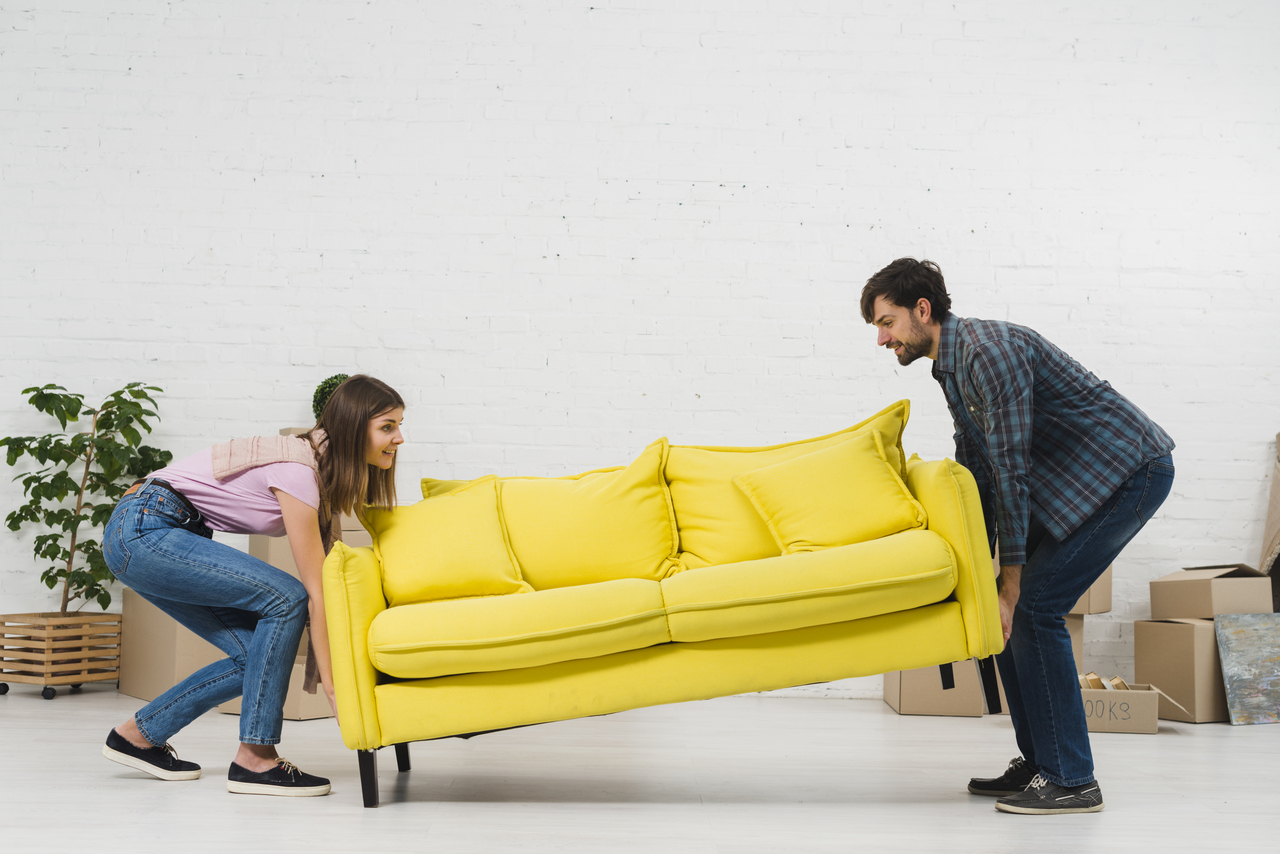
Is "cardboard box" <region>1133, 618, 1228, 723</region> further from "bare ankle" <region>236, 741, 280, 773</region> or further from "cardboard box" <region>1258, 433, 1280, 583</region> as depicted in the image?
"bare ankle" <region>236, 741, 280, 773</region>

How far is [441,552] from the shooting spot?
218cm

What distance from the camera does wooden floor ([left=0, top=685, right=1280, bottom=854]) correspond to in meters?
1.76

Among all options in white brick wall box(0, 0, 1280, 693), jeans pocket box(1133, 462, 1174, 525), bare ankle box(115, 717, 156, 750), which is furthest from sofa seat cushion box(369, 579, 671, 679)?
white brick wall box(0, 0, 1280, 693)

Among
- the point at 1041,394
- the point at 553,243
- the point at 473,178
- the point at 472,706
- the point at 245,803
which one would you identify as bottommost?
the point at 245,803

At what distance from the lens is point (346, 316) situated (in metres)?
3.81

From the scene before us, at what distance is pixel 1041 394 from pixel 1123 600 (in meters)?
2.22

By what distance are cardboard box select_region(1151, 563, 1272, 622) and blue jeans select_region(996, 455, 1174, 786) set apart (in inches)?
65.7

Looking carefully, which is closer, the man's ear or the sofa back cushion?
the man's ear

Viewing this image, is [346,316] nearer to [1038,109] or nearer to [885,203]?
[885,203]

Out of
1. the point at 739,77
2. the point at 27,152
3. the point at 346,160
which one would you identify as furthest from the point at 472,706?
the point at 27,152

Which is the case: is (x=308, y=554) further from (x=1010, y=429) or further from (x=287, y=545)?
(x=1010, y=429)

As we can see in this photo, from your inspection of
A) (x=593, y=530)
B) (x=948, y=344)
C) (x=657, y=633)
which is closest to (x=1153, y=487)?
(x=948, y=344)

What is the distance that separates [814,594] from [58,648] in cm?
300

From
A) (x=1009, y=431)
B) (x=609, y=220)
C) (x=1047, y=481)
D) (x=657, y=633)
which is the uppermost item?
(x=609, y=220)
